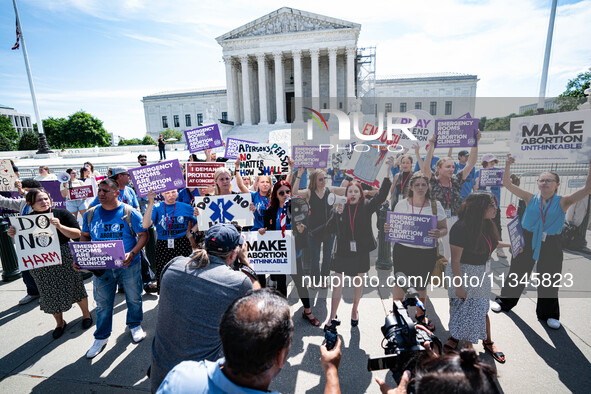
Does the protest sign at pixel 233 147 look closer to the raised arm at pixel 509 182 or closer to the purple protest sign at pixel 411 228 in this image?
the purple protest sign at pixel 411 228

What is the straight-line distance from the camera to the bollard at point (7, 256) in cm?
543

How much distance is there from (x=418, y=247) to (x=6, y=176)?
7.62 m

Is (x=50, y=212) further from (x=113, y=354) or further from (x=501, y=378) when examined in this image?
(x=501, y=378)

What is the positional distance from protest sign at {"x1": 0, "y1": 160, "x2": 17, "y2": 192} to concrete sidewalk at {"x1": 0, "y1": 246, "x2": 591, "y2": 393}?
101 inches

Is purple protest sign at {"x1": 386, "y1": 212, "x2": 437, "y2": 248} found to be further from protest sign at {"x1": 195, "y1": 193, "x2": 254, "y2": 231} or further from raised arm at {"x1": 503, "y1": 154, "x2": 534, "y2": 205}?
protest sign at {"x1": 195, "y1": 193, "x2": 254, "y2": 231}

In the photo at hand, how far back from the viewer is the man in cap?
1.80 meters

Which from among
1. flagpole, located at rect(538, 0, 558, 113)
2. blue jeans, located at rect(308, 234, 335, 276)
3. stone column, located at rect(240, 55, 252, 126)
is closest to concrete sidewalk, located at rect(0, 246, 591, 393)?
blue jeans, located at rect(308, 234, 335, 276)

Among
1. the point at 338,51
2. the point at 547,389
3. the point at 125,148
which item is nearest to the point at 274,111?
the point at 338,51

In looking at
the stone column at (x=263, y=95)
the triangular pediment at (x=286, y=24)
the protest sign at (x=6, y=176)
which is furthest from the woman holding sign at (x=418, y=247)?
the triangular pediment at (x=286, y=24)

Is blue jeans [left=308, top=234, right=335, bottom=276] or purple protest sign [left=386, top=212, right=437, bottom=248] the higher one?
purple protest sign [left=386, top=212, right=437, bottom=248]

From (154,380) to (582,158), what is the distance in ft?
15.0

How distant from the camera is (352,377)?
2951mm

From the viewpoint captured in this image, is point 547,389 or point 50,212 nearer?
point 547,389

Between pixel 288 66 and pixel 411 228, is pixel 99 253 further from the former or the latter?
pixel 288 66
